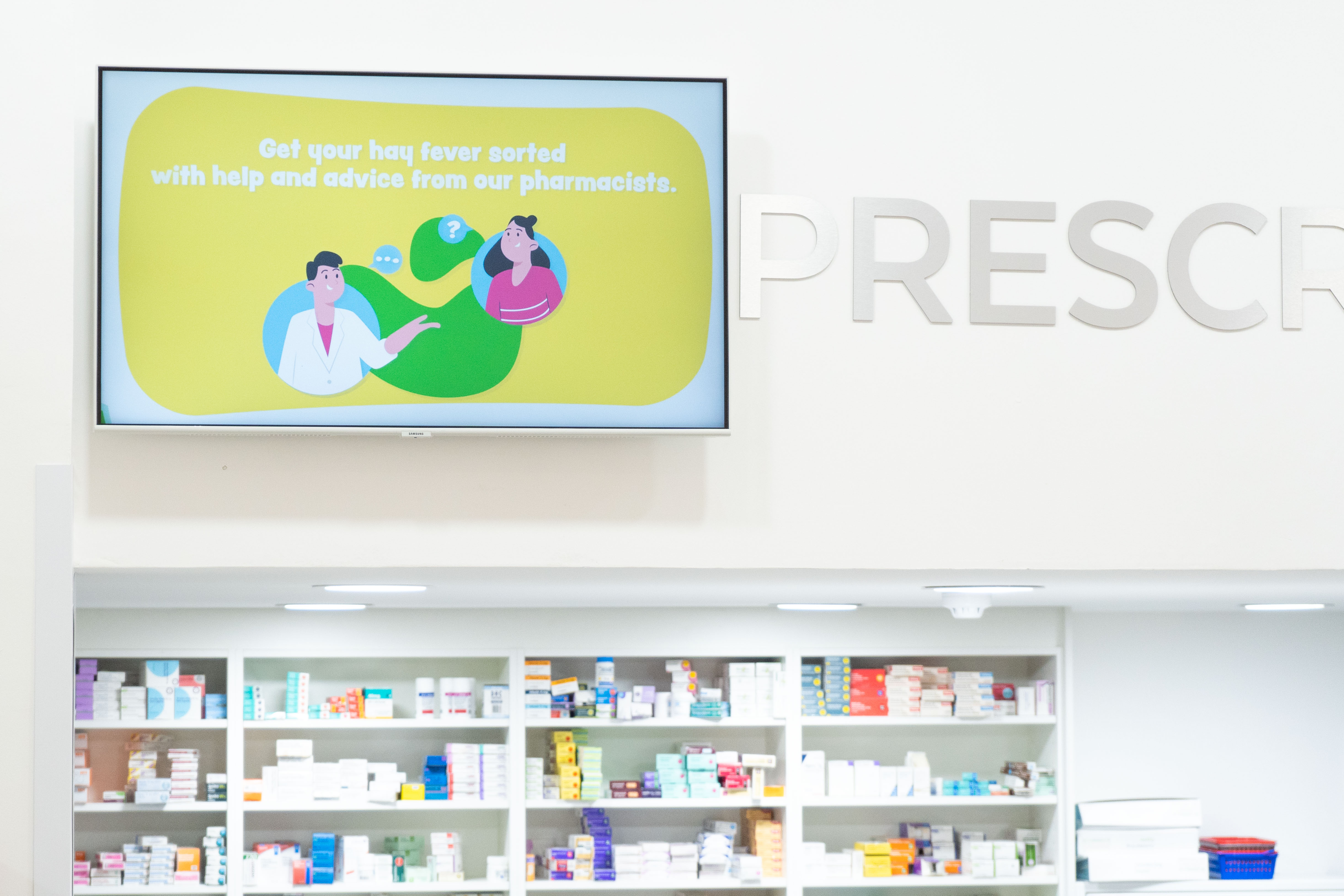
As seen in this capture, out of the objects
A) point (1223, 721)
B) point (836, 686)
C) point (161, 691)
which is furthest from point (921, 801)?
point (161, 691)

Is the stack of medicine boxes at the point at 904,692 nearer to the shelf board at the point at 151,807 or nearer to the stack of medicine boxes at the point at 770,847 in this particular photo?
the stack of medicine boxes at the point at 770,847

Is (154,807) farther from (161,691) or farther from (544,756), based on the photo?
(544,756)

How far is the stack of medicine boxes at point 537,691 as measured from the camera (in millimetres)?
5371

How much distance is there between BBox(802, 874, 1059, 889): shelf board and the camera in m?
5.46

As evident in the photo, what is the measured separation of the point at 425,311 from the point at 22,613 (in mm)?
997

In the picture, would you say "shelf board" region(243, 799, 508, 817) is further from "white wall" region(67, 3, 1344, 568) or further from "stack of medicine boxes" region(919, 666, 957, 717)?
"white wall" region(67, 3, 1344, 568)

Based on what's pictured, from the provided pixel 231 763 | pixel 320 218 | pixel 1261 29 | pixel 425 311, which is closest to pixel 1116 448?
pixel 1261 29

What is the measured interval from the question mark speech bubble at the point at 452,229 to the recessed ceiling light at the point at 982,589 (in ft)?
4.80

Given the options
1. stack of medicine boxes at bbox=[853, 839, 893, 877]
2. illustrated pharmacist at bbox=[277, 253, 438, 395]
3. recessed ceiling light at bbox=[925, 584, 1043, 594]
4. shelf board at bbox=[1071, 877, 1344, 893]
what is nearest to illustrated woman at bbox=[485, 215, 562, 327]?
illustrated pharmacist at bbox=[277, 253, 438, 395]

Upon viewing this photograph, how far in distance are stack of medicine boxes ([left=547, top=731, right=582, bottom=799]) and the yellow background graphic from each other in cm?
307

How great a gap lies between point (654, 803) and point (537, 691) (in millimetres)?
682

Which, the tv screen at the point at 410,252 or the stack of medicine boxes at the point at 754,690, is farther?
the stack of medicine boxes at the point at 754,690

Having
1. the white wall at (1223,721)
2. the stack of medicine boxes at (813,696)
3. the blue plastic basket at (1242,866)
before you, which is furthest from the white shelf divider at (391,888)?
the blue plastic basket at (1242,866)

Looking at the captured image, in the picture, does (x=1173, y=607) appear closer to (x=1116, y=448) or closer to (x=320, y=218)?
(x=1116, y=448)
